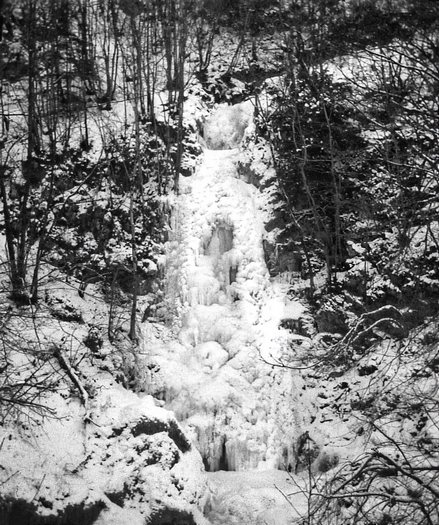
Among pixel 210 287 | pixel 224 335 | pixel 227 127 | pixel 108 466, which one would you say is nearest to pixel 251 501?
pixel 108 466

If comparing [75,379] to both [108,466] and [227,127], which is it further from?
[227,127]

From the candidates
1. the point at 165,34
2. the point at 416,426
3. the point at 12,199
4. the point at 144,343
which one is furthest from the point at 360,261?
the point at 165,34

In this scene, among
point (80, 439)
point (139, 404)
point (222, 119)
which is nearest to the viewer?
point (80, 439)

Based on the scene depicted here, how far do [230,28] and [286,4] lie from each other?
2.47 metres

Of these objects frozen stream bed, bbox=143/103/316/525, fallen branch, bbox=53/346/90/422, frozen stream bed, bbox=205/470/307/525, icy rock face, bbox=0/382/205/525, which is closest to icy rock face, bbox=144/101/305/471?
frozen stream bed, bbox=143/103/316/525

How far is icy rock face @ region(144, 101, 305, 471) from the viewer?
10867 mm

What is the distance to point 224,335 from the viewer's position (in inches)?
495

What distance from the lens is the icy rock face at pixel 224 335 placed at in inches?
428

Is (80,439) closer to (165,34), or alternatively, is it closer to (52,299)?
(52,299)

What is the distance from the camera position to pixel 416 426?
1019cm

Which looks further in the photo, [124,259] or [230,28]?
[230,28]

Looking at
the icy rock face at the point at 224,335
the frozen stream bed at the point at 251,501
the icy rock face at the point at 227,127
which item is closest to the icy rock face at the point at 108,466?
the frozen stream bed at the point at 251,501

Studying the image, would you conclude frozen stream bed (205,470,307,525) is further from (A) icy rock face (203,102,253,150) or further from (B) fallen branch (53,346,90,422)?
(A) icy rock face (203,102,253,150)

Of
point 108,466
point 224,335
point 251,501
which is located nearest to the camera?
point 108,466
